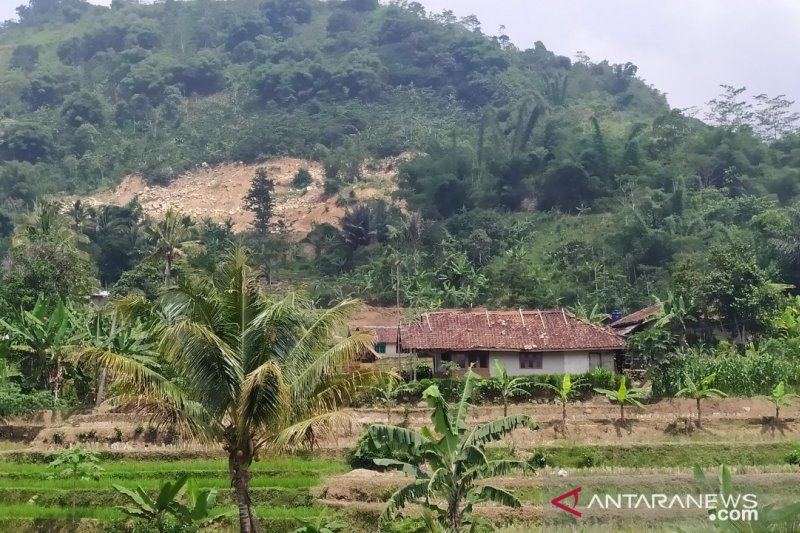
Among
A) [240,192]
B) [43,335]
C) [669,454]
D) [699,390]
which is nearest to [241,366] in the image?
[669,454]

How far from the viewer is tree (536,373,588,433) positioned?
→ 32.8m

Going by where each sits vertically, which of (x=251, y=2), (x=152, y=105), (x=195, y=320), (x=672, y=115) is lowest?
(x=195, y=320)

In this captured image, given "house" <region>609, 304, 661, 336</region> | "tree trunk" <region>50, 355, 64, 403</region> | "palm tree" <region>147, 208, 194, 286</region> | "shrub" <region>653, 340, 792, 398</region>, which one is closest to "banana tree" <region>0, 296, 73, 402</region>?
"tree trunk" <region>50, 355, 64, 403</region>

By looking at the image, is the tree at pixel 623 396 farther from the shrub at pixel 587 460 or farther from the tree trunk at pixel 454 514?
the tree trunk at pixel 454 514

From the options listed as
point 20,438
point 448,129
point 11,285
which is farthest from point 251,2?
point 20,438

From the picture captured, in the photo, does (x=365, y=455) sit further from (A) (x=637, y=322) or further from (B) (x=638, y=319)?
(B) (x=638, y=319)

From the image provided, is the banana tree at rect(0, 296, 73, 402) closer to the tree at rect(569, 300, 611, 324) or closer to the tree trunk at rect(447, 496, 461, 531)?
the tree trunk at rect(447, 496, 461, 531)

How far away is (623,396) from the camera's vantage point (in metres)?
32.2

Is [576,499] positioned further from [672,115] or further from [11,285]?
[672,115]

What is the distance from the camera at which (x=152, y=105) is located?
4879 inches

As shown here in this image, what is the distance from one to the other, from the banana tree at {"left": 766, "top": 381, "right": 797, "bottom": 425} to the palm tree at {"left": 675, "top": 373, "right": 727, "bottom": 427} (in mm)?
1856

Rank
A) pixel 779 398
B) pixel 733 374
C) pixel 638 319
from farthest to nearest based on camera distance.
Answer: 1. pixel 638 319
2. pixel 733 374
3. pixel 779 398

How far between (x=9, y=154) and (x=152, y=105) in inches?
865

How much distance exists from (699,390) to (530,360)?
8352 mm
